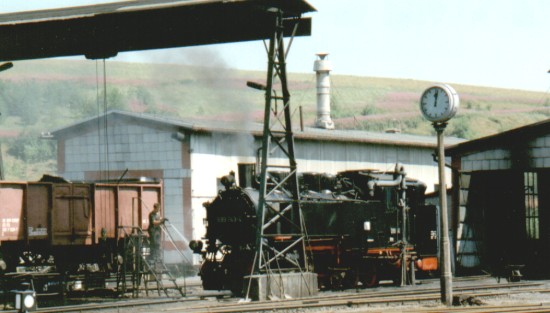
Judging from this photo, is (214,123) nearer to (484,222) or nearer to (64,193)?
(484,222)

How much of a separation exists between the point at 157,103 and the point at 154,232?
60910 mm

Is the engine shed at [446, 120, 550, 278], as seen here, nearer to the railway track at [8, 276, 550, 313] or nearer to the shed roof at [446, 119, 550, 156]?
the shed roof at [446, 119, 550, 156]

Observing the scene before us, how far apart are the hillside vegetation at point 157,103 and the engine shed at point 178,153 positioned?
51.3 feet

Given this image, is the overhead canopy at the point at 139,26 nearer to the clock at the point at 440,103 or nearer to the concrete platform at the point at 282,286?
the clock at the point at 440,103

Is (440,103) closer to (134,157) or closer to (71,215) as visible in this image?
(71,215)

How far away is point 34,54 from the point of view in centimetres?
2195

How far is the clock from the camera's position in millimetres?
16745

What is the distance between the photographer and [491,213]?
3098 cm

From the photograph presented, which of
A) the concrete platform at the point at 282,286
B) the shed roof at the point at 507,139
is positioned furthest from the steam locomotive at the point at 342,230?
the shed roof at the point at 507,139

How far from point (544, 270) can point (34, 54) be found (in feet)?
61.5

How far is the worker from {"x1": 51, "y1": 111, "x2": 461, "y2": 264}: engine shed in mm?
5340

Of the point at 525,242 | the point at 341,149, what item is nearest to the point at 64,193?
the point at 525,242

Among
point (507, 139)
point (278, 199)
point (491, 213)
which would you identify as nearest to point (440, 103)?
point (278, 199)

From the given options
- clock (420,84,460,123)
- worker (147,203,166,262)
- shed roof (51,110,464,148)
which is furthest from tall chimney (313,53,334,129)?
clock (420,84,460,123)
